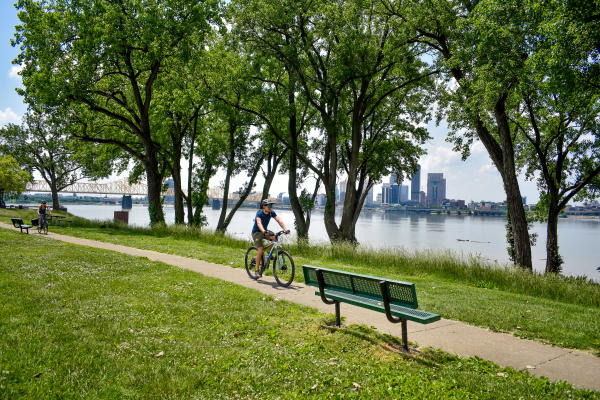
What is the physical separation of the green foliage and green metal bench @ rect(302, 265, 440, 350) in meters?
46.7

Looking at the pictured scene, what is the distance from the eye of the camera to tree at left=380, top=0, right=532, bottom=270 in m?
13.3

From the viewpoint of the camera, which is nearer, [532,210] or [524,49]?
[524,49]

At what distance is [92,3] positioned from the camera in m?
22.2

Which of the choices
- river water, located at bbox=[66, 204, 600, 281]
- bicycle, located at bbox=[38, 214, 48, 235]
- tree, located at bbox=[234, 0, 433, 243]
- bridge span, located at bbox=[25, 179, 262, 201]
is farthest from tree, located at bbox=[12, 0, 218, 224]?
bridge span, located at bbox=[25, 179, 262, 201]

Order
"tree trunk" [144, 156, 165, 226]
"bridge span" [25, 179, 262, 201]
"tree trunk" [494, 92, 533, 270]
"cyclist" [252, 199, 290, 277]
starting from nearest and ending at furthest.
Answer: "cyclist" [252, 199, 290, 277] → "tree trunk" [494, 92, 533, 270] → "tree trunk" [144, 156, 165, 226] → "bridge span" [25, 179, 262, 201]

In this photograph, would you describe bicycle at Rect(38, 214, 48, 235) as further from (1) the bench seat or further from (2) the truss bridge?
(2) the truss bridge

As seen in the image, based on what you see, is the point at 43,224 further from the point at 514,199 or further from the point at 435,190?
the point at 435,190

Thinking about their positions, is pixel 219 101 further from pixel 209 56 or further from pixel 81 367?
pixel 81 367

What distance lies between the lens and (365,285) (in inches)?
220

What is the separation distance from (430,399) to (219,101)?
23.9 m

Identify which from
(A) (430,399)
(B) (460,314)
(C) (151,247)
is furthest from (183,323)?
(C) (151,247)

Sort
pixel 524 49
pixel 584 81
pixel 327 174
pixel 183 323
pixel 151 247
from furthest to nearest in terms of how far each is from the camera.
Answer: pixel 327 174 → pixel 151 247 → pixel 524 49 → pixel 584 81 → pixel 183 323

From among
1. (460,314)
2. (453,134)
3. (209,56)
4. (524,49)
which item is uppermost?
(209,56)

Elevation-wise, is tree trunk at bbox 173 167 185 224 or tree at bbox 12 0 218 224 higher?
tree at bbox 12 0 218 224
